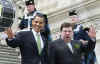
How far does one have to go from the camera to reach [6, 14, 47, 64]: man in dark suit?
16.6 ft

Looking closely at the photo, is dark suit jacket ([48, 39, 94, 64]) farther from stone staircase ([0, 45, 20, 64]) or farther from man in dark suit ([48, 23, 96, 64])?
stone staircase ([0, 45, 20, 64])

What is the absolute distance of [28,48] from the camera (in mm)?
5137

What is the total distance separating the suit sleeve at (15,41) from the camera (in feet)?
16.3

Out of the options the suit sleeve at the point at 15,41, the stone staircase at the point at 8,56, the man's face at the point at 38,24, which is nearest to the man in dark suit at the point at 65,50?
the man's face at the point at 38,24

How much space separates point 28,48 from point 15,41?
0.82ft

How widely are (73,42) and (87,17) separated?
427 inches

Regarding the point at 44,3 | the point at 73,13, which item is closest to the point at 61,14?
the point at 44,3

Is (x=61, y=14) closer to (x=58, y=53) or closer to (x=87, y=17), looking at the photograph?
(x=87, y=17)

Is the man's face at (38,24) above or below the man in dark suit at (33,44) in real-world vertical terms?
above

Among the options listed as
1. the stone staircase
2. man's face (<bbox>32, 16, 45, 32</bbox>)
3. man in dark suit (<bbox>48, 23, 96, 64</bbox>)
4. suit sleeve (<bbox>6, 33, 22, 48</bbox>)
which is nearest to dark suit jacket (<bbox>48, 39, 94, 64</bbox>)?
man in dark suit (<bbox>48, 23, 96, 64</bbox>)

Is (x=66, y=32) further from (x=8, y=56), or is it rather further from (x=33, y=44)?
(x=8, y=56)

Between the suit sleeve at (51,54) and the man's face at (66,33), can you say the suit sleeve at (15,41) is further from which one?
the man's face at (66,33)

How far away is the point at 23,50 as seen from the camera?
5.18 metres

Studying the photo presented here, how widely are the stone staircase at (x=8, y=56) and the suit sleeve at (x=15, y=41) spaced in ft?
32.2
